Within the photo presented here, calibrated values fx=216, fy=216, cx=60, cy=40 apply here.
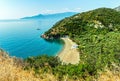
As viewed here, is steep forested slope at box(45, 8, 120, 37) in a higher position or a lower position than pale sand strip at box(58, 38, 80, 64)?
higher

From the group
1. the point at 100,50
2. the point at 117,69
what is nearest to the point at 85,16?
the point at 100,50

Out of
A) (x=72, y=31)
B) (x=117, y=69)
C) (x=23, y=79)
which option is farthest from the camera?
(x=72, y=31)

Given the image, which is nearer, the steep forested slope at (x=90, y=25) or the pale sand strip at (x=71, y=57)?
the pale sand strip at (x=71, y=57)

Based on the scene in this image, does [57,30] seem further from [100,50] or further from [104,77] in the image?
[104,77]

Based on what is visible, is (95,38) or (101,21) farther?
(101,21)

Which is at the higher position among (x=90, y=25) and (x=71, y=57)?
(x=90, y=25)

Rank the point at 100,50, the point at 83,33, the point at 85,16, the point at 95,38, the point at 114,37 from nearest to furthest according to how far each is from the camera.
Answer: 1. the point at 100,50
2. the point at 114,37
3. the point at 95,38
4. the point at 83,33
5. the point at 85,16

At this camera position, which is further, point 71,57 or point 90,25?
point 90,25

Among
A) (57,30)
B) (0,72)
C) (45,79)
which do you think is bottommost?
(57,30)

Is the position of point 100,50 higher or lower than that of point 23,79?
lower

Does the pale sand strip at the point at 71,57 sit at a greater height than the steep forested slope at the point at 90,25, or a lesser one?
lesser

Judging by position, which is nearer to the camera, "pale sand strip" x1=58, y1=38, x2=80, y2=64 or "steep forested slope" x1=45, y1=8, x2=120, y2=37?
"pale sand strip" x1=58, y1=38, x2=80, y2=64
